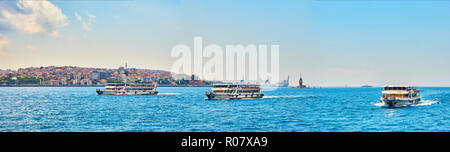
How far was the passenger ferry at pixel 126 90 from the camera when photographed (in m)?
57.9

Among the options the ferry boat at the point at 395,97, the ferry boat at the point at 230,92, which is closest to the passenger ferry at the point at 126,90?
the ferry boat at the point at 230,92

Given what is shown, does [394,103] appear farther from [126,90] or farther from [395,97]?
[126,90]

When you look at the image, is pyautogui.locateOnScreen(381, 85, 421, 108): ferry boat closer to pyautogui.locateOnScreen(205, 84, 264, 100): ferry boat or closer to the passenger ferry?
pyautogui.locateOnScreen(205, 84, 264, 100): ferry boat

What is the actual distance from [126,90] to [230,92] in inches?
881

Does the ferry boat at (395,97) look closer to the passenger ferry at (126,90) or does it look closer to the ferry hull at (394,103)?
the ferry hull at (394,103)

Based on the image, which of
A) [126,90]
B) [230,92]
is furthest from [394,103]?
[126,90]

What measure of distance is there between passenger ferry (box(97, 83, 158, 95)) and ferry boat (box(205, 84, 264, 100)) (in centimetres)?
1993

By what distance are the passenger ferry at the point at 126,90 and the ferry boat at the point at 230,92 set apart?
1993 centimetres

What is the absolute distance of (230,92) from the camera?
44531 mm
